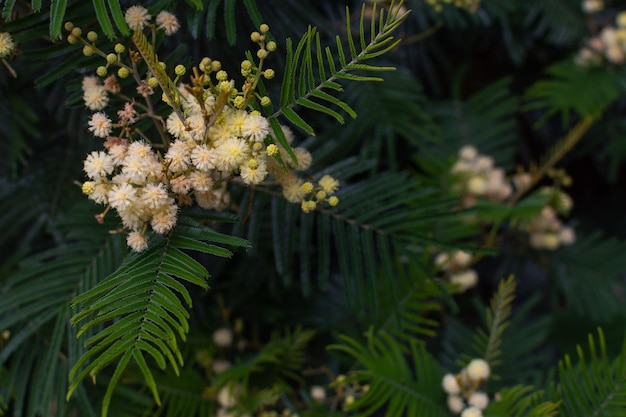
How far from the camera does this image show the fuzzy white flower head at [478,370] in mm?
731

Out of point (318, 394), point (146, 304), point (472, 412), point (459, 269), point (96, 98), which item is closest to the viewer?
point (146, 304)

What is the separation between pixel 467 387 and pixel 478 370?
0.09 ft

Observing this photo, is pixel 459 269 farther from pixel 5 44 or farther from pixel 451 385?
pixel 5 44

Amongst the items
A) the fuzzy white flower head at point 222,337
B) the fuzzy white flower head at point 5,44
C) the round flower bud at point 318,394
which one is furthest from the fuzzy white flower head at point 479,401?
the fuzzy white flower head at point 5,44

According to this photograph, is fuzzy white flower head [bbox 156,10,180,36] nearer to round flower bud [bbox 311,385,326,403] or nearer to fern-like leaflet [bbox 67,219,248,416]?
fern-like leaflet [bbox 67,219,248,416]

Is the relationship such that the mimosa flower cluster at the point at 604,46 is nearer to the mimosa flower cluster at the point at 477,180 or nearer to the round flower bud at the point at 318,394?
the mimosa flower cluster at the point at 477,180

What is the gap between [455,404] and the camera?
727 mm

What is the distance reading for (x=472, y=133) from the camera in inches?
47.4

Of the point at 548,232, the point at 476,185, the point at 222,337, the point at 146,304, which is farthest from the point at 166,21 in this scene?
the point at 548,232

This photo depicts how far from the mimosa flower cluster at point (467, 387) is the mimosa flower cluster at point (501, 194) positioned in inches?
7.1

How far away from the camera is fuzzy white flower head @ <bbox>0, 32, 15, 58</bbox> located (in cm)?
56

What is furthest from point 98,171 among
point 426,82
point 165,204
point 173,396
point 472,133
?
point 426,82

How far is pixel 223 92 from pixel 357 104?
18.0 inches

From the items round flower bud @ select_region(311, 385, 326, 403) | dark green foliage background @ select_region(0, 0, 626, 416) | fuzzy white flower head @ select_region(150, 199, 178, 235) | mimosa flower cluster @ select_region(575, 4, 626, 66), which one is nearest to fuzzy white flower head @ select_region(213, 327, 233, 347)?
dark green foliage background @ select_region(0, 0, 626, 416)
